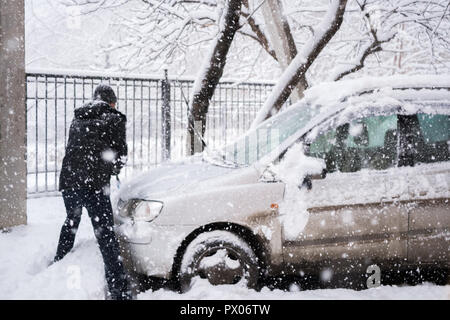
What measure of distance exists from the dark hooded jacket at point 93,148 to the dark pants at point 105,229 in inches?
4.2

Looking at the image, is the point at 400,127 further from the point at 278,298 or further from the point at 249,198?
the point at 278,298

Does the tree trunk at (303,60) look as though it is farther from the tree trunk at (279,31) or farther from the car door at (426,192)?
the car door at (426,192)

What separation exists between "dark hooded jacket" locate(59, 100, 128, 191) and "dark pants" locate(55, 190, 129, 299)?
0.35 ft

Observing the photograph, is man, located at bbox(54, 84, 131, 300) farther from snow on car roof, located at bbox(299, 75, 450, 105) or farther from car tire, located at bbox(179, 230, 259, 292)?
snow on car roof, located at bbox(299, 75, 450, 105)

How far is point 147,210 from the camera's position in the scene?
3.85 metres

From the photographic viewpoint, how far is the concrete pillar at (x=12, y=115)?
17.2ft

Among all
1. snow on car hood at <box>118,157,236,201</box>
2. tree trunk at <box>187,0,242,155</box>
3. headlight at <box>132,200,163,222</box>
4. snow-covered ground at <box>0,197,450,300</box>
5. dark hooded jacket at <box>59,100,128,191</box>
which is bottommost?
snow-covered ground at <box>0,197,450,300</box>

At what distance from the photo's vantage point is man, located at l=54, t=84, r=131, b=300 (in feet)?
12.7

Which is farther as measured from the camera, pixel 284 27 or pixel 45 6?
pixel 45 6

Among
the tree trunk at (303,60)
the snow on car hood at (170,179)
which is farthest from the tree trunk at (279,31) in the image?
the snow on car hood at (170,179)

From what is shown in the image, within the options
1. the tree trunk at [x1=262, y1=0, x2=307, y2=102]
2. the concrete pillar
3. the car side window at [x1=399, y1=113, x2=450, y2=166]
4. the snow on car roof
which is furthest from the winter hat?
the tree trunk at [x1=262, y1=0, x2=307, y2=102]
